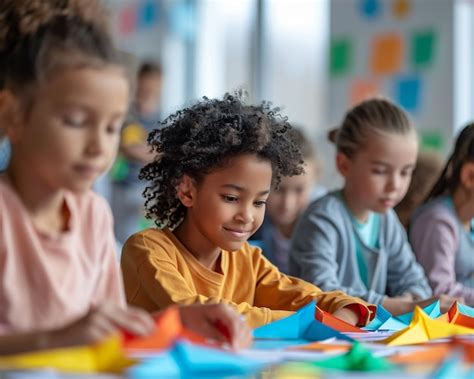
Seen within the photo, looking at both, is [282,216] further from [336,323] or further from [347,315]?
[336,323]

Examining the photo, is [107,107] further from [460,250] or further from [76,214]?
[460,250]

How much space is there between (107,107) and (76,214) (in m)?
0.18

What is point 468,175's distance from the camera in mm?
2523

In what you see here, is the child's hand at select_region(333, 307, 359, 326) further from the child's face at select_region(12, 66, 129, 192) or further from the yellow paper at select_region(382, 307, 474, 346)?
the child's face at select_region(12, 66, 129, 192)

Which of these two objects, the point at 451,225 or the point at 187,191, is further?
the point at 451,225

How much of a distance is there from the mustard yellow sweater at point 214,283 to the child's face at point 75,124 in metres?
0.45

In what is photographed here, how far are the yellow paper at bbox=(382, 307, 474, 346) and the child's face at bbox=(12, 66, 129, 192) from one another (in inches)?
19.8

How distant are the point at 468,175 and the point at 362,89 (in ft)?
8.29

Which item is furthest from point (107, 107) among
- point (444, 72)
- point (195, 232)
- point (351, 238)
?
point (444, 72)

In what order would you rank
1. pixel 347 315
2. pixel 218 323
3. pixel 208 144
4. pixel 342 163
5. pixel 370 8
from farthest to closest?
1. pixel 370 8
2. pixel 342 163
3. pixel 208 144
4. pixel 347 315
5. pixel 218 323

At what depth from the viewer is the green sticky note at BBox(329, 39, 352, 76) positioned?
507 centimetres

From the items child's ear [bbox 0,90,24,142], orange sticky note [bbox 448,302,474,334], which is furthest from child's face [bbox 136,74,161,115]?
child's ear [bbox 0,90,24,142]

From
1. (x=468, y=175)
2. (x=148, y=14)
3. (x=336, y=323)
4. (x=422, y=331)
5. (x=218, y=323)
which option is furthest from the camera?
(x=148, y=14)

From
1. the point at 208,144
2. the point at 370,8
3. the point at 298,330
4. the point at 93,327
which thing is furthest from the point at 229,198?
the point at 370,8
